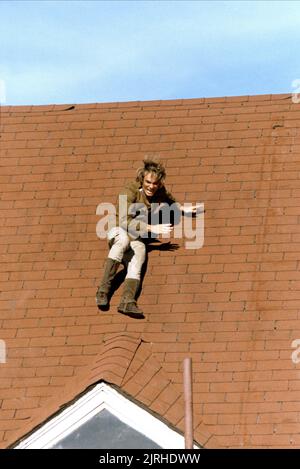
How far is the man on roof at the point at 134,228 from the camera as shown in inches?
965

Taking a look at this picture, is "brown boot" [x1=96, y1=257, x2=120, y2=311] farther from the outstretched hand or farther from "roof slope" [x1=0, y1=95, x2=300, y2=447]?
the outstretched hand

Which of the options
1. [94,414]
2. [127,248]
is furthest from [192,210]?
[94,414]

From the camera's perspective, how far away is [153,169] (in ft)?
81.4

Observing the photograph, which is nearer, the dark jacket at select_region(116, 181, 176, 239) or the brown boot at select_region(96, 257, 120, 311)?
the brown boot at select_region(96, 257, 120, 311)

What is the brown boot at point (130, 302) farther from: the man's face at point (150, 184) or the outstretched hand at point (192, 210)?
the outstretched hand at point (192, 210)

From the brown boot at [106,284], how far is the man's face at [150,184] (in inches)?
38.1

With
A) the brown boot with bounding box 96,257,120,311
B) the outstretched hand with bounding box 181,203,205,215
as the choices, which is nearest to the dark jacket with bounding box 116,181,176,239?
the brown boot with bounding box 96,257,120,311

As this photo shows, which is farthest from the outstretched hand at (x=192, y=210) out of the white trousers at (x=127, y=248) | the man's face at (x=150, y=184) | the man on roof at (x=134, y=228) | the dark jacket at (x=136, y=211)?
the white trousers at (x=127, y=248)

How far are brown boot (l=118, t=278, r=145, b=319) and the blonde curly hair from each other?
4.26 feet

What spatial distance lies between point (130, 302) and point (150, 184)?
1506 mm

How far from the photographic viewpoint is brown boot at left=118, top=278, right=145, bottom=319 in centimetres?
2430

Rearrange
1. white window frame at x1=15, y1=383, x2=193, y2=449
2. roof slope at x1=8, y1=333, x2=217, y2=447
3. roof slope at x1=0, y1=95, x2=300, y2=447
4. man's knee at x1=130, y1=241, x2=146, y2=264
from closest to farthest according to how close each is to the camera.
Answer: white window frame at x1=15, y1=383, x2=193, y2=449 < roof slope at x1=8, y1=333, x2=217, y2=447 < roof slope at x1=0, y1=95, x2=300, y2=447 < man's knee at x1=130, y1=241, x2=146, y2=264

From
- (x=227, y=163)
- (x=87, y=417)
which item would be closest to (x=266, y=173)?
(x=227, y=163)

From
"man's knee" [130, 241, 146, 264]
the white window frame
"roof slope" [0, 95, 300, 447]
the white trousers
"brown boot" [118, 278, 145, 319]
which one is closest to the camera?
the white window frame
